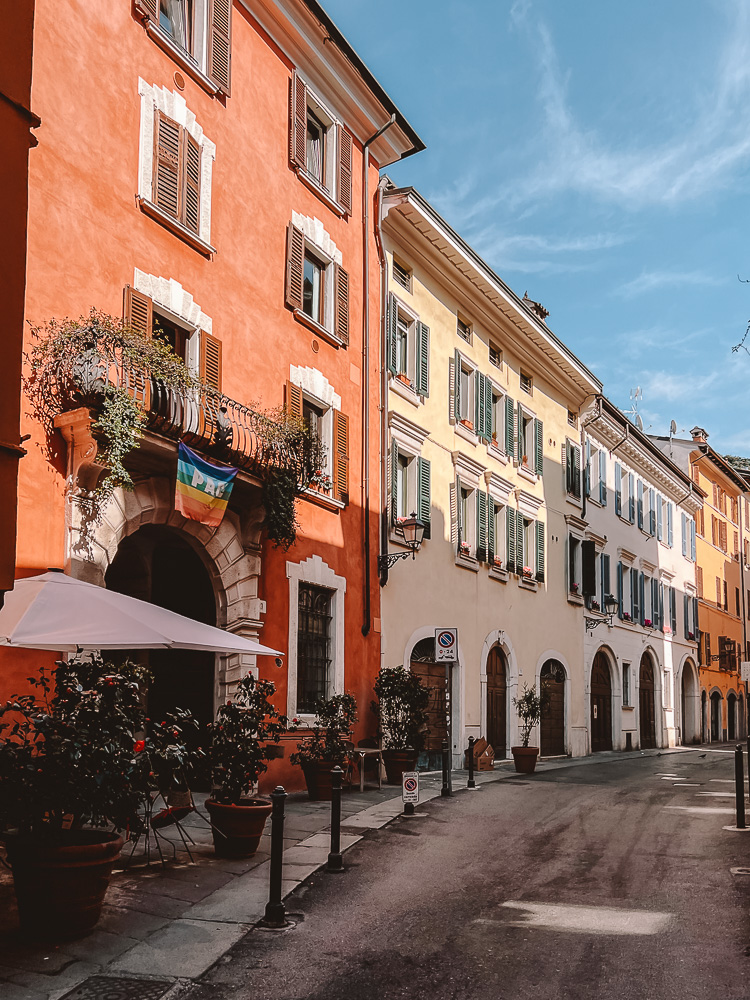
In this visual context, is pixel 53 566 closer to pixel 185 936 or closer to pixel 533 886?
pixel 185 936

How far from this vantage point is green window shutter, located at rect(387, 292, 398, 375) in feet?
66.7

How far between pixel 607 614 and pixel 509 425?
8.92m

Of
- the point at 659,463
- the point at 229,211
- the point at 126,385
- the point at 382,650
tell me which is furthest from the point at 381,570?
the point at 659,463

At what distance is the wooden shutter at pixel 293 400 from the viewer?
54.0ft

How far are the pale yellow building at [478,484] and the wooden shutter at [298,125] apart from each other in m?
3.03

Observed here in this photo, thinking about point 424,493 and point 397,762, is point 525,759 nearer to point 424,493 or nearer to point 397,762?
point 397,762

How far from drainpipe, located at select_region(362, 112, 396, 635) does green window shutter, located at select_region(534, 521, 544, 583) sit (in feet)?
33.0

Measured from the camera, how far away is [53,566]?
11.3 m

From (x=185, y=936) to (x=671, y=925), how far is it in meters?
3.55

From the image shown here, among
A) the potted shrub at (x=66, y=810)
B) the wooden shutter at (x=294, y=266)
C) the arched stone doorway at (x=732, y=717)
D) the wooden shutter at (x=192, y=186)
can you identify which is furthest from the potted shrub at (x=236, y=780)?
the arched stone doorway at (x=732, y=717)

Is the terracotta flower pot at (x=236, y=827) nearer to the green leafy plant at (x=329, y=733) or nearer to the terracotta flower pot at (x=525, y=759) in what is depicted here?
the green leafy plant at (x=329, y=733)

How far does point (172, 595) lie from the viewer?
1583 cm

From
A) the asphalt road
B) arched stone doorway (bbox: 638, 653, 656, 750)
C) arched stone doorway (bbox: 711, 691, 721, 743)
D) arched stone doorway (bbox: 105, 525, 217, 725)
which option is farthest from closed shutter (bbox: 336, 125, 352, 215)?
arched stone doorway (bbox: 711, 691, 721, 743)


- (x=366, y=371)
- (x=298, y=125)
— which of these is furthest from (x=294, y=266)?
(x=366, y=371)
